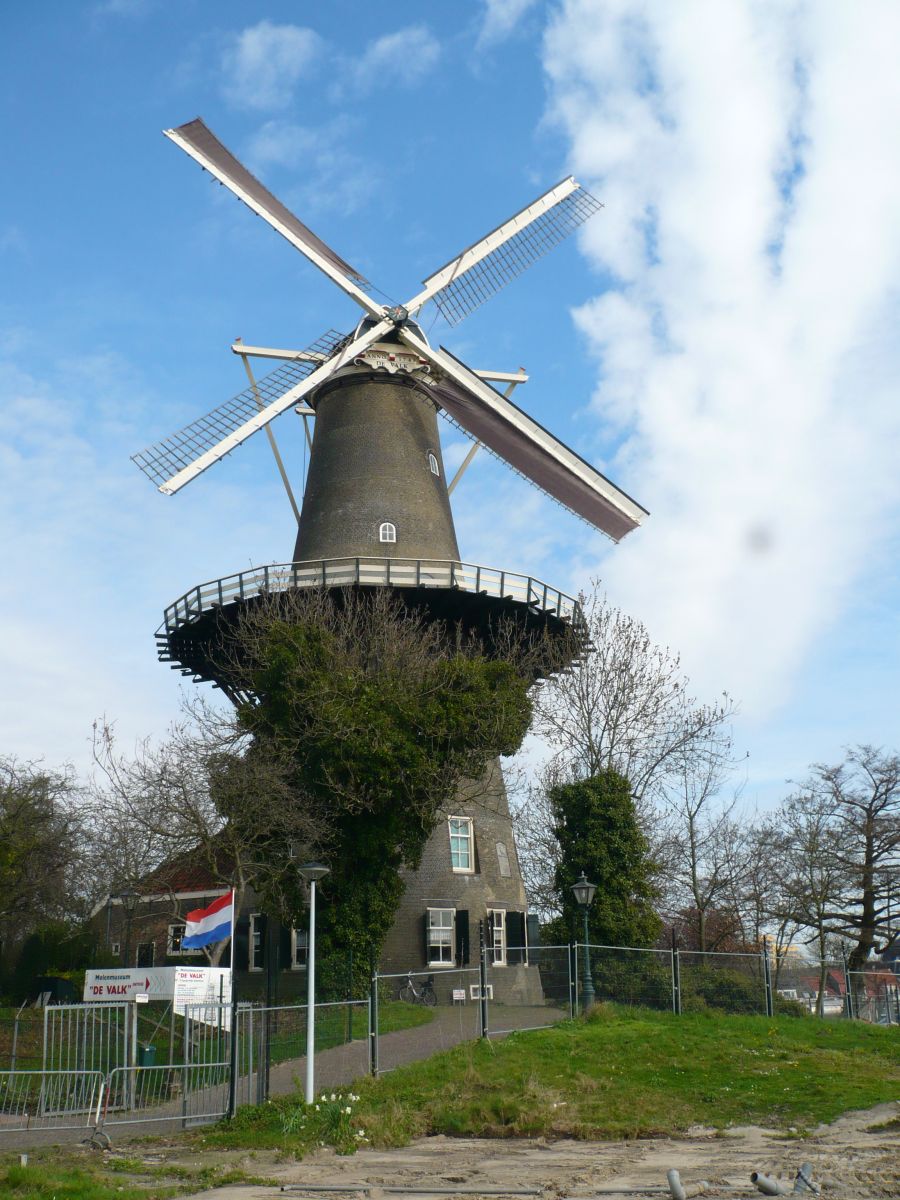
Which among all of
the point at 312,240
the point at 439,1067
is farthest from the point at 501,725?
the point at 312,240

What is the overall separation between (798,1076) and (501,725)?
10488 mm

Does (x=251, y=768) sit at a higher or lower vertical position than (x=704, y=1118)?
higher

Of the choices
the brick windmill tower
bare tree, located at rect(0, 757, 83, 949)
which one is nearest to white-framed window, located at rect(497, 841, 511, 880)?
the brick windmill tower

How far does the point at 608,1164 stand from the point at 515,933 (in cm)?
1815

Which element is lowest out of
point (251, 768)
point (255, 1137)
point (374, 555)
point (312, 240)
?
point (255, 1137)

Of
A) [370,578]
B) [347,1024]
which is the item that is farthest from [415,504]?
[347,1024]

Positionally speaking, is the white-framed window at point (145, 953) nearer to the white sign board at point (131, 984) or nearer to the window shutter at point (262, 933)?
the window shutter at point (262, 933)

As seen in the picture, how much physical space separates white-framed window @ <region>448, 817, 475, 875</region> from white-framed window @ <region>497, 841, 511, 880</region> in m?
1.12

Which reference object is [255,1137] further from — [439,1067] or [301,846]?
[301,846]

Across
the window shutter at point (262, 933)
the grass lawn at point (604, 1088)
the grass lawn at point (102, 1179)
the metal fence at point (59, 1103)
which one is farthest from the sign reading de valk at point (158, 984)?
the window shutter at point (262, 933)

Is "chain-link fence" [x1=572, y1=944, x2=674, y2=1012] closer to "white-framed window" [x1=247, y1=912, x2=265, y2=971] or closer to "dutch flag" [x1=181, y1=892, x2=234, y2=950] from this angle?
"dutch flag" [x1=181, y1=892, x2=234, y2=950]

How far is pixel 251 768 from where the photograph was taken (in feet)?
81.1

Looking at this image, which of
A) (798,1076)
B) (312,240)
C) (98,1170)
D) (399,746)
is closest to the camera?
(98,1170)

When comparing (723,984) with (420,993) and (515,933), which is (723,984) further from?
(515,933)
